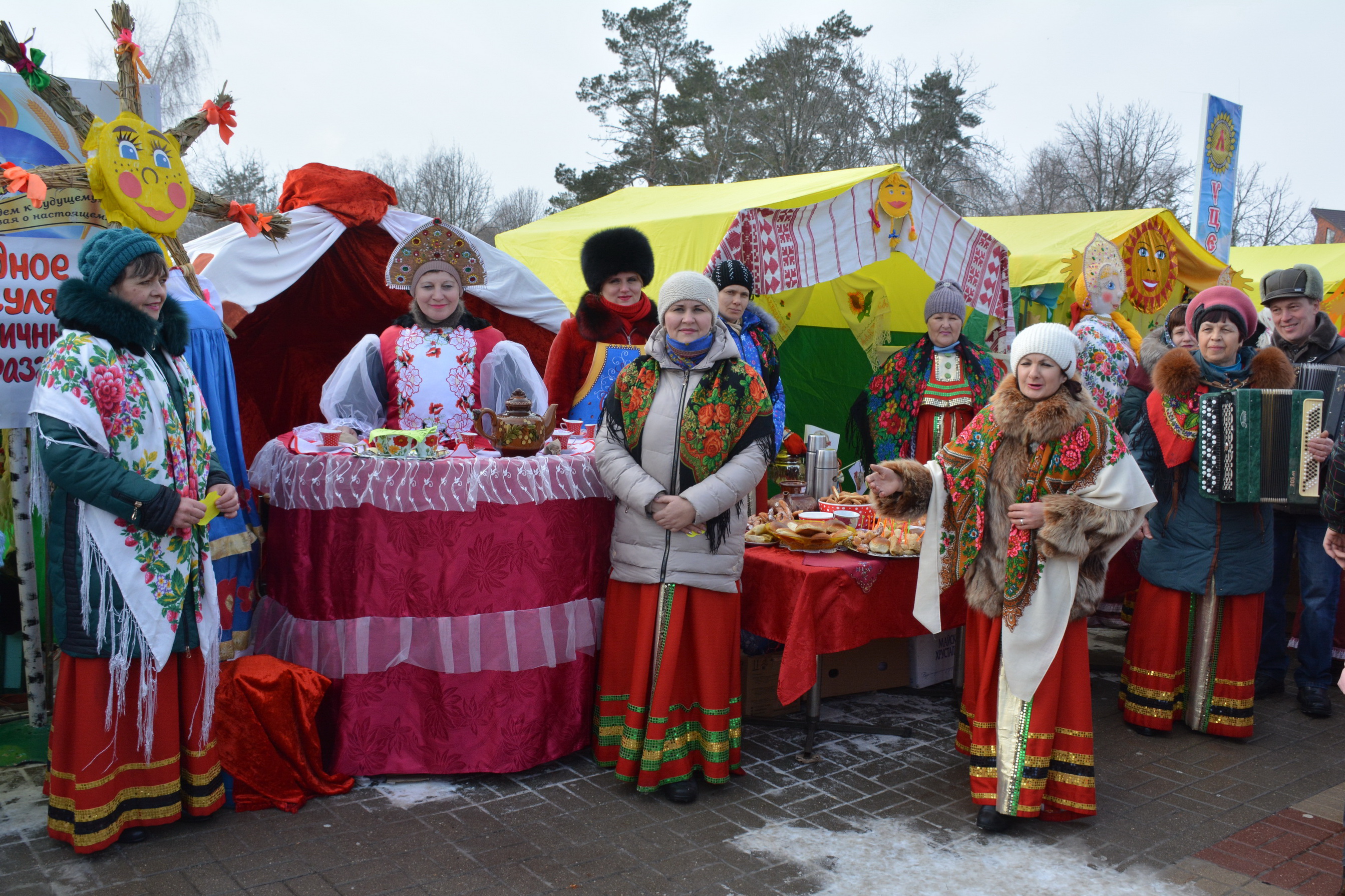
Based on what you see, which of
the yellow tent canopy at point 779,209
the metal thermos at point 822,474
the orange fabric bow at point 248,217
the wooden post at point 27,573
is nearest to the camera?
the wooden post at point 27,573

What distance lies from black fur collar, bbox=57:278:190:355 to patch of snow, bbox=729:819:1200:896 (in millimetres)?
2499

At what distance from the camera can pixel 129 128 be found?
11.3ft

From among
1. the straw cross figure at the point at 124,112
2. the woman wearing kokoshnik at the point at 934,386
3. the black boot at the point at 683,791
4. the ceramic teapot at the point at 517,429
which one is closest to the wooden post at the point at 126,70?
the straw cross figure at the point at 124,112

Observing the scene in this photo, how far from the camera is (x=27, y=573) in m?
3.61

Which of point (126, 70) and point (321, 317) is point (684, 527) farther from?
point (321, 317)

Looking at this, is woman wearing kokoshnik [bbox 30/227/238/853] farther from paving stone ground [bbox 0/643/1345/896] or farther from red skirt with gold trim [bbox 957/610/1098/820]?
red skirt with gold trim [bbox 957/610/1098/820]

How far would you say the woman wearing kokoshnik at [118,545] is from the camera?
282cm

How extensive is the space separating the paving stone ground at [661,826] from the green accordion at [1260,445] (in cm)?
115

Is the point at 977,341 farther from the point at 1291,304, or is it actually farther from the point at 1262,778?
the point at 1262,778

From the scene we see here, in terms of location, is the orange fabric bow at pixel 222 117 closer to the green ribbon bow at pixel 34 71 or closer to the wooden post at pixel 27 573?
the green ribbon bow at pixel 34 71

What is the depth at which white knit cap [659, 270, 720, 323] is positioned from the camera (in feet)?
11.3

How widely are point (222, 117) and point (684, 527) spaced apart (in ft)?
8.21

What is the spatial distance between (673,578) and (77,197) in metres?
2.56

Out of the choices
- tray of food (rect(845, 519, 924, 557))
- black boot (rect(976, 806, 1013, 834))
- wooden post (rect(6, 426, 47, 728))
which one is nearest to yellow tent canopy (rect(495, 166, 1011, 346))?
tray of food (rect(845, 519, 924, 557))
